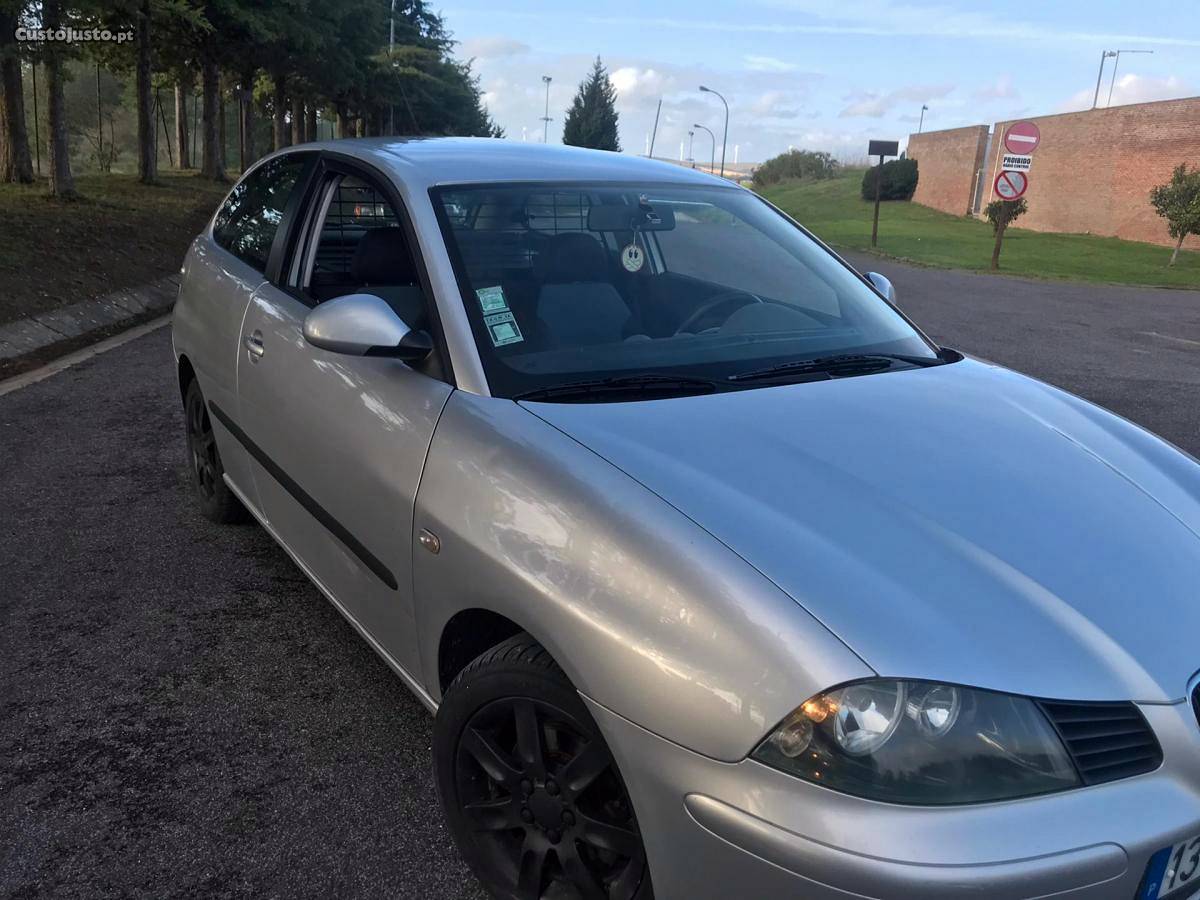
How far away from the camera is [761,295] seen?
10.5ft

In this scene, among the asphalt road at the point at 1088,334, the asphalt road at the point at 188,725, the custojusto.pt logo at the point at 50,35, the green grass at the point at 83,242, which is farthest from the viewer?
the custojusto.pt logo at the point at 50,35

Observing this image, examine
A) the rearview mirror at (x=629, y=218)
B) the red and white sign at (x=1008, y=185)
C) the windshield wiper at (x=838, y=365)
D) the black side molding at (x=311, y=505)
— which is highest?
the red and white sign at (x=1008, y=185)

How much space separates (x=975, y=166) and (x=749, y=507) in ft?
158

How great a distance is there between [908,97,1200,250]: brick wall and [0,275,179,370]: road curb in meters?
29.1

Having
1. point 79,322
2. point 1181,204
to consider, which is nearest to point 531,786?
point 79,322

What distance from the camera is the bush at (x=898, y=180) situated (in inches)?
2090

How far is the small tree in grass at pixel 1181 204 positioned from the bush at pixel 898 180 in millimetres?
26568

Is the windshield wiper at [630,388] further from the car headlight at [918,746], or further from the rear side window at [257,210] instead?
the rear side window at [257,210]

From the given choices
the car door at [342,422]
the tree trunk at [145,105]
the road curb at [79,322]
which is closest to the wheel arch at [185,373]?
the car door at [342,422]

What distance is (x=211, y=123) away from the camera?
82.4 feet

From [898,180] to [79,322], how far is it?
5093 centimetres

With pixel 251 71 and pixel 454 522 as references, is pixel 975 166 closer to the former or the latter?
pixel 251 71

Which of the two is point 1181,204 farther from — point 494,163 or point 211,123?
point 494,163

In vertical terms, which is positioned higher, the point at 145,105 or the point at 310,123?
the point at 310,123
